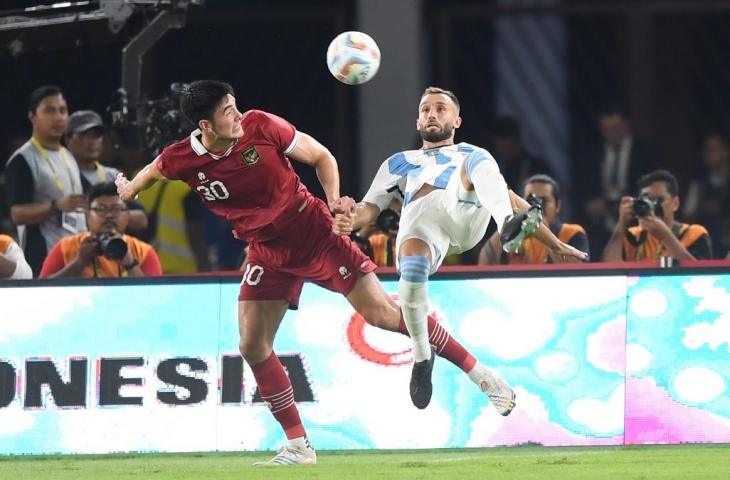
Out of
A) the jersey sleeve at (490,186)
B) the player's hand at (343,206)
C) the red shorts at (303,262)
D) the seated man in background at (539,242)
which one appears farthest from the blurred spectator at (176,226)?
the player's hand at (343,206)

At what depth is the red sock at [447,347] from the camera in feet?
34.4

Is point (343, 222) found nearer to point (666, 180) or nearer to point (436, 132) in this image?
point (436, 132)

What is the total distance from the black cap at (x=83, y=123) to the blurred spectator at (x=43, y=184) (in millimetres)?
97

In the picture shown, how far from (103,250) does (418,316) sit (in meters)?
2.30

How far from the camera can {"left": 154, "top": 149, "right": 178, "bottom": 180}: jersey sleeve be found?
33.1 ft

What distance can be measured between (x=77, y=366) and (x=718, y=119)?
7120 millimetres

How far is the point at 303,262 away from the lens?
33.8 ft

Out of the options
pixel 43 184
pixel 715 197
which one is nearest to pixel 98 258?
pixel 43 184

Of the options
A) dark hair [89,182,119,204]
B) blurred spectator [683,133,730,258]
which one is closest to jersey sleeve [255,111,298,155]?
dark hair [89,182,119,204]

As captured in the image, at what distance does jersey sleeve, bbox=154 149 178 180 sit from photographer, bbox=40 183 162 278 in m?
1.48

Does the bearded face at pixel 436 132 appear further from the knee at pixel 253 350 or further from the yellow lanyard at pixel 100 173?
the yellow lanyard at pixel 100 173

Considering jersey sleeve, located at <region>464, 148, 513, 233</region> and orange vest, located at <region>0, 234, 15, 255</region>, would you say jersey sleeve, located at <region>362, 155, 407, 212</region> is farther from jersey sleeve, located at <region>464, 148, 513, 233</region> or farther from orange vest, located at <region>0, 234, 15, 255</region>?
orange vest, located at <region>0, 234, 15, 255</region>

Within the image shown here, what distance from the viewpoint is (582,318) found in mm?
11211

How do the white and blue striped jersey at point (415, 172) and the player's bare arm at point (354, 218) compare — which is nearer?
the player's bare arm at point (354, 218)
